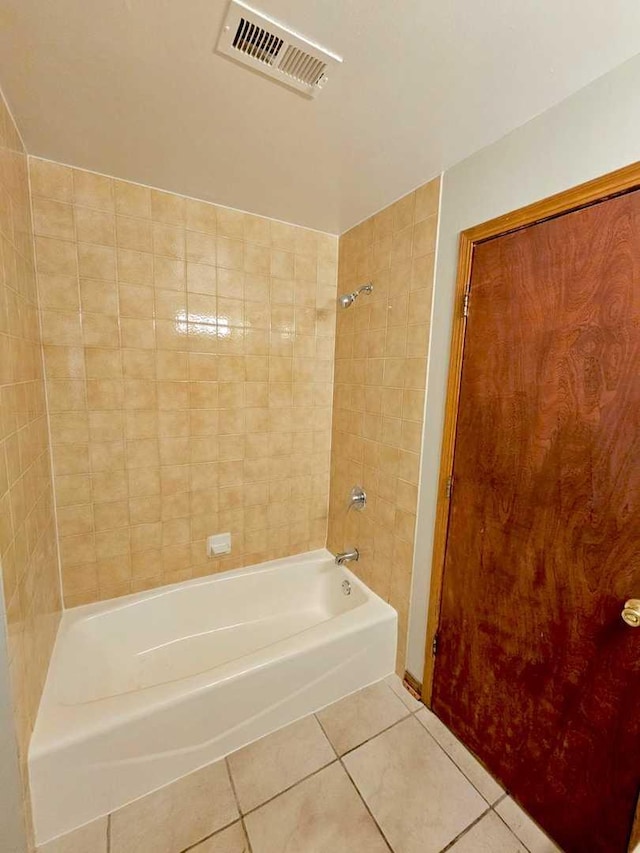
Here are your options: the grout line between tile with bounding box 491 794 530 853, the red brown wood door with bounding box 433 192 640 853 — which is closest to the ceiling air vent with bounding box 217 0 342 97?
the red brown wood door with bounding box 433 192 640 853

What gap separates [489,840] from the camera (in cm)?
113

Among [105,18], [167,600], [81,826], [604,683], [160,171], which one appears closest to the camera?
[105,18]

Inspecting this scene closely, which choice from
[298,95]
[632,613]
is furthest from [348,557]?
[298,95]

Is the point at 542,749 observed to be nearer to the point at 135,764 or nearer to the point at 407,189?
the point at 135,764

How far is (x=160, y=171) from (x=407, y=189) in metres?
1.09

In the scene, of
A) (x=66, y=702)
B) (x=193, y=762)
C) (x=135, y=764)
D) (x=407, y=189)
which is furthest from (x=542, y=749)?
(x=407, y=189)

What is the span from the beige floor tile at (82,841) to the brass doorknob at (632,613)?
5.60ft

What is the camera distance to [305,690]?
152 cm

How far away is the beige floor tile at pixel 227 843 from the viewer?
108 centimetres

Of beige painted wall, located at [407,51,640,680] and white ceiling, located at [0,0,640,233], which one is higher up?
white ceiling, located at [0,0,640,233]

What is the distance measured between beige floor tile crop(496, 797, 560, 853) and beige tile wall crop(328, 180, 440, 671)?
0.58 m

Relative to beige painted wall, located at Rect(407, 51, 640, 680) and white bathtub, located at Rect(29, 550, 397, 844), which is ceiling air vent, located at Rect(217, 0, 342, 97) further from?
white bathtub, located at Rect(29, 550, 397, 844)

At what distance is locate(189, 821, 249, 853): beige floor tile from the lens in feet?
3.55

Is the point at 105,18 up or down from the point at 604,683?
up
